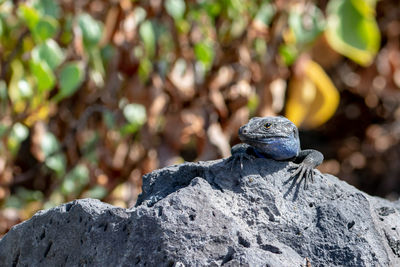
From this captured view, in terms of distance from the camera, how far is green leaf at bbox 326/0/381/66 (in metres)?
5.00

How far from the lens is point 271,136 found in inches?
97.8

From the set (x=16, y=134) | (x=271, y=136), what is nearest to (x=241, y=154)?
(x=271, y=136)

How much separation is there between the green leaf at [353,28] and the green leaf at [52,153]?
7.53 ft

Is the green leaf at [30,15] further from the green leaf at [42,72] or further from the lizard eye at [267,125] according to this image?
the lizard eye at [267,125]

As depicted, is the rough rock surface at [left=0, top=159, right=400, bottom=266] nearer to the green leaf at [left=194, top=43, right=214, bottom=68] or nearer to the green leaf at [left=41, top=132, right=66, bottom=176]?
the green leaf at [left=41, top=132, right=66, bottom=176]

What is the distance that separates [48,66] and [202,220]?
1.98m

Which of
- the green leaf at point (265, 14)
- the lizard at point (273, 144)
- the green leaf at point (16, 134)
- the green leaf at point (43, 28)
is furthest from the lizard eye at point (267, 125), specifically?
the green leaf at point (265, 14)

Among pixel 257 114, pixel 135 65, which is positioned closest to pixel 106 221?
pixel 135 65

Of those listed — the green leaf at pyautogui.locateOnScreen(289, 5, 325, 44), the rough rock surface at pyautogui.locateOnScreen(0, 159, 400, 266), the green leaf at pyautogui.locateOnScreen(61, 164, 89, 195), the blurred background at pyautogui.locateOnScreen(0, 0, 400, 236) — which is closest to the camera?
the rough rock surface at pyautogui.locateOnScreen(0, 159, 400, 266)

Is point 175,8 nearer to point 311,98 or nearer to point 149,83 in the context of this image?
point 149,83

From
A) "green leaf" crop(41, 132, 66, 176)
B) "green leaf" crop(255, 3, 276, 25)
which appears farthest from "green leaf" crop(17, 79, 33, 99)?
"green leaf" crop(255, 3, 276, 25)

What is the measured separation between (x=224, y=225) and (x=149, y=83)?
2764 millimetres

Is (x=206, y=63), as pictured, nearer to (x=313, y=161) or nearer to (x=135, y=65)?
(x=135, y=65)

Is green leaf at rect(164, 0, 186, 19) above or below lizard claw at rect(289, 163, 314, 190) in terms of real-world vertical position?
above
